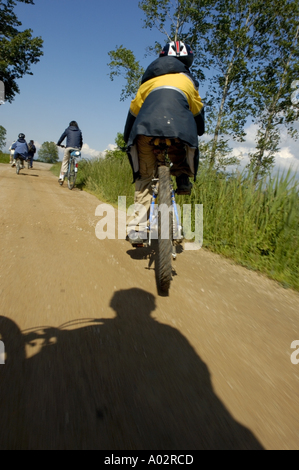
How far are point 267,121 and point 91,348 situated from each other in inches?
784

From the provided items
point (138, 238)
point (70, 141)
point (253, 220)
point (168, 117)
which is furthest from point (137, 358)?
point (70, 141)

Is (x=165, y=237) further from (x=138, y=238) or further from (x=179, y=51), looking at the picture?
(x=179, y=51)

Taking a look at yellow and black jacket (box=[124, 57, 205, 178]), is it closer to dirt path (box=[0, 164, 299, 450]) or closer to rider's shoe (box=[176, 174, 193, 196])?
rider's shoe (box=[176, 174, 193, 196])

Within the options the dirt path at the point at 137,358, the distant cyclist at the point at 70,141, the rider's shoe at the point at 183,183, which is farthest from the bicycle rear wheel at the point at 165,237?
the distant cyclist at the point at 70,141

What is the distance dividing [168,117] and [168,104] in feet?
0.42

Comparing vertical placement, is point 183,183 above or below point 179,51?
below

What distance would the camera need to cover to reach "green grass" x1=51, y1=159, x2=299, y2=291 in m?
3.17

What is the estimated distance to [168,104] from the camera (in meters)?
2.27

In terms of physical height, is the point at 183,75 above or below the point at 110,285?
above

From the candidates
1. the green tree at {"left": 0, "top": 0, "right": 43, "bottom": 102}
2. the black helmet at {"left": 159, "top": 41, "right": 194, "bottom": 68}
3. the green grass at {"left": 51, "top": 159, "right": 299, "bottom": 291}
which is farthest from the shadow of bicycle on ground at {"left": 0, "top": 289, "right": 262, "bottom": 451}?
the green tree at {"left": 0, "top": 0, "right": 43, "bottom": 102}

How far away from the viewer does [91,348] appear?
4.90 feet

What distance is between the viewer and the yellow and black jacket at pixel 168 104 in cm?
225
